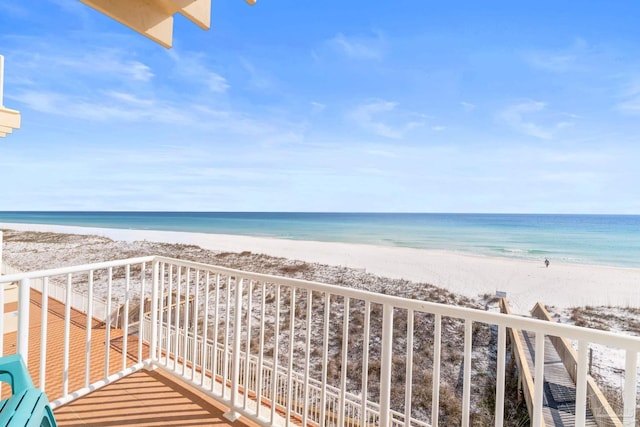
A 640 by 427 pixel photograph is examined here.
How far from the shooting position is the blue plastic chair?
1019 mm

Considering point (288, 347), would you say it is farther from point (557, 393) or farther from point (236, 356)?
point (557, 393)

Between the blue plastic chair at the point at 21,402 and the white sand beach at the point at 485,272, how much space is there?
31.4 feet

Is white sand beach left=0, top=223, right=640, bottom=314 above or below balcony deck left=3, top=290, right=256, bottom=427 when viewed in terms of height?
below

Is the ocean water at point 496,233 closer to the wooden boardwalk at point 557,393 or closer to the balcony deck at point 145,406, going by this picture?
the wooden boardwalk at point 557,393

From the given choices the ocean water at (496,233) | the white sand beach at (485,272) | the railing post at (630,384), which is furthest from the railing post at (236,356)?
the ocean water at (496,233)

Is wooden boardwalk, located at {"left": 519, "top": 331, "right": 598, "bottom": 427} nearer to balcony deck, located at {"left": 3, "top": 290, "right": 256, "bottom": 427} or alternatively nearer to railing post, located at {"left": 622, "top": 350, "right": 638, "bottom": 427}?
railing post, located at {"left": 622, "top": 350, "right": 638, "bottom": 427}

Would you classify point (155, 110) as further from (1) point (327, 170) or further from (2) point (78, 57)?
(1) point (327, 170)

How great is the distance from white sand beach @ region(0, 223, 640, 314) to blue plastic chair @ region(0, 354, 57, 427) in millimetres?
9564

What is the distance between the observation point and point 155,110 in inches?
495

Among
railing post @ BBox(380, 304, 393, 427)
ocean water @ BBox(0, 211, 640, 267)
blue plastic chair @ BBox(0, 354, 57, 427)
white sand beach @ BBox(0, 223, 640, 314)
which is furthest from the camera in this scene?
ocean water @ BBox(0, 211, 640, 267)

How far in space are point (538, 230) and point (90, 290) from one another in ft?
89.1

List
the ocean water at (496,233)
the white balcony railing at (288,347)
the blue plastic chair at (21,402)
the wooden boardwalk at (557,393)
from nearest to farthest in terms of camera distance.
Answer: the blue plastic chair at (21,402), the white balcony railing at (288,347), the wooden boardwalk at (557,393), the ocean water at (496,233)

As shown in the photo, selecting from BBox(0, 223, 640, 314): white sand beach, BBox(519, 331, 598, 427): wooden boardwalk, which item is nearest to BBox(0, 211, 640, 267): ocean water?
BBox(0, 223, 640, 314): white sand beach

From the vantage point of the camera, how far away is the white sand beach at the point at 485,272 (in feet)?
31.4
